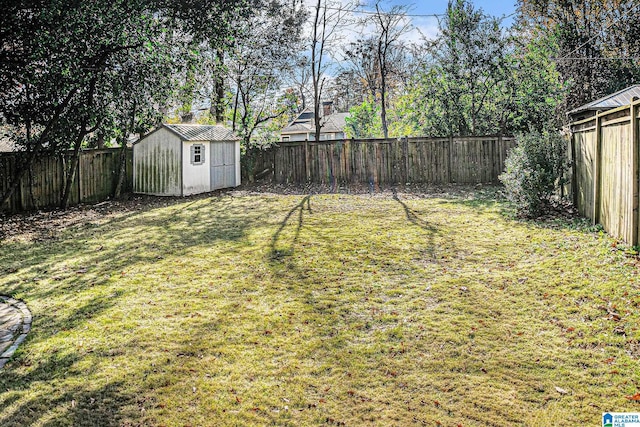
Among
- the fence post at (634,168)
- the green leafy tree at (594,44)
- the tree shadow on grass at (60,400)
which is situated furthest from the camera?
the green leafy tree at (594,44)

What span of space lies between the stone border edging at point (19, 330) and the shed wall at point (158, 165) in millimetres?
8695

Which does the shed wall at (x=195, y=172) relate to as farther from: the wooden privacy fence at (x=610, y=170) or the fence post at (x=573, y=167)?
the wooden privacy fence at (x=610, y=170)

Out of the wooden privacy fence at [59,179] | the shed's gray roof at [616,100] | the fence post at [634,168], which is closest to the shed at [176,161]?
the wooden privacy fence at [59,179]

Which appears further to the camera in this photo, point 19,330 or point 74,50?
point 74,50

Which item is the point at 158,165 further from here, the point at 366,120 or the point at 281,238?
the point at 366,120

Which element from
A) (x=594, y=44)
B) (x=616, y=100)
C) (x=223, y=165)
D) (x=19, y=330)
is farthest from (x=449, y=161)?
(x=19, y=330)

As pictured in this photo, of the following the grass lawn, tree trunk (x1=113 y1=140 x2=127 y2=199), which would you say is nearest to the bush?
the grass lawn

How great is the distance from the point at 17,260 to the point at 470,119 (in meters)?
14.2

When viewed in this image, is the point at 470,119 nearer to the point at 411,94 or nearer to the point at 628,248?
the point at 411,94

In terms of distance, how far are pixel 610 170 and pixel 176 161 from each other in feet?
36.6

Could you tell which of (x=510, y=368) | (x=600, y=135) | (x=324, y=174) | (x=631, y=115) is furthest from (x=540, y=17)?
(x=510, y=368)

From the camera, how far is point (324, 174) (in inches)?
620

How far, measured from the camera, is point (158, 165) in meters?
13.9

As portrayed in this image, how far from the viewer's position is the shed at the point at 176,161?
44.8ft
